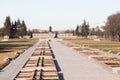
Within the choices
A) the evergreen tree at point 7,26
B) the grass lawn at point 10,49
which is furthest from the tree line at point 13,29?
the grass lawn at point 10,49

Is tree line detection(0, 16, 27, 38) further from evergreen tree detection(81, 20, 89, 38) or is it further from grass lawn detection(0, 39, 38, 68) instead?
grass lawn detection(0, 39, 38, 68)

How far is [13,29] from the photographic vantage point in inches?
5979

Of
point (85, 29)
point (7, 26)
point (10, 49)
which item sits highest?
point (7, 26)

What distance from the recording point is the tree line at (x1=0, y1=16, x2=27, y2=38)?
138750mm

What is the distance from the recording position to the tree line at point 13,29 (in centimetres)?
13875

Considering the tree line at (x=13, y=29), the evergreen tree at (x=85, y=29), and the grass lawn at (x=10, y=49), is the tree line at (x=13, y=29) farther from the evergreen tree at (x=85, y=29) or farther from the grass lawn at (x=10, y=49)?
the grass lawn at (x=10, y=49)

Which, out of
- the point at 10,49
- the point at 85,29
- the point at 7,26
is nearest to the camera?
the point at 10,49

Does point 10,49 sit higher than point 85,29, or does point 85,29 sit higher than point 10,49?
point 85,29

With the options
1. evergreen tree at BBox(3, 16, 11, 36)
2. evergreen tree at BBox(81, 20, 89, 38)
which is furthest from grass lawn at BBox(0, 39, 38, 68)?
evergreen tree at BBox(81, 20, 89, 38)

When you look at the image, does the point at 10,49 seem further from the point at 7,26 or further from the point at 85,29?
the point at 85,29

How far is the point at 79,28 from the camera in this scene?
7677 inches

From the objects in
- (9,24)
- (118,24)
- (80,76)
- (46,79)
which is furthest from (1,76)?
(9,24)

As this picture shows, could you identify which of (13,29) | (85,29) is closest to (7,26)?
(13,29)

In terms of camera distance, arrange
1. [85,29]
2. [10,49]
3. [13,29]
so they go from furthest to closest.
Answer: [85,29] → [13,29] → [10,49]
